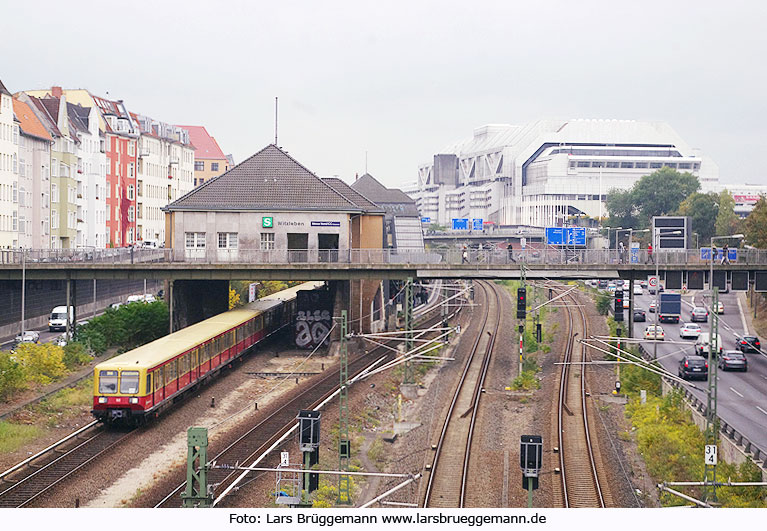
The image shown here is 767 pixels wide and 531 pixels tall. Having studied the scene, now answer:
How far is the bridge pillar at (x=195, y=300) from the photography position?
6775cm

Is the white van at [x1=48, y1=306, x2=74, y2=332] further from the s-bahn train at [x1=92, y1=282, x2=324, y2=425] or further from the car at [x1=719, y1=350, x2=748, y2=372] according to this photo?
the car at [x1=719, y1=350, x2=748, y2=372]

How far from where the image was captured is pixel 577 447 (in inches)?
1692

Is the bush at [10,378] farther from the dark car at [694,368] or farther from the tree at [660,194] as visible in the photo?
the tree at [660,194]

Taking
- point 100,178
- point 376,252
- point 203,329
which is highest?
point 100,178

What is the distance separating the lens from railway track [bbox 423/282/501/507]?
36031mm

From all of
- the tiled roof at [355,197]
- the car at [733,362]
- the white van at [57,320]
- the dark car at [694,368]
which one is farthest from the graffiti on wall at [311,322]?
the car at [733,362]

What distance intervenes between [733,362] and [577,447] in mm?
24559

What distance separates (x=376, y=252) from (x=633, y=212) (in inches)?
4863

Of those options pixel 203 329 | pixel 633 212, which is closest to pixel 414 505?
pixel 203 329

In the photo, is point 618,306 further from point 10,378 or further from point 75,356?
point 10,378

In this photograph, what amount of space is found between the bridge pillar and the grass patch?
79.0 feet

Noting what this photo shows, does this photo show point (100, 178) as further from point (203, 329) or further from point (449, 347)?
point (203, 329)

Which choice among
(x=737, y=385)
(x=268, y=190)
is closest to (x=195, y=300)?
(x=268, y=190)

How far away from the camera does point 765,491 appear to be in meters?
33.8
